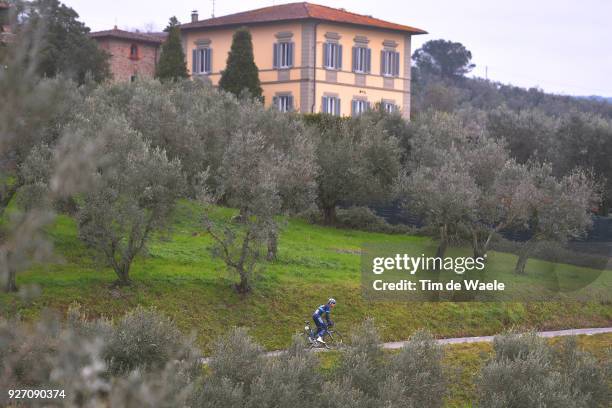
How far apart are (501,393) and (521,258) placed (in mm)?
13257

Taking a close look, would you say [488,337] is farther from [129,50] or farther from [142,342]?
[129,50]

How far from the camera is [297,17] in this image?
191 feet

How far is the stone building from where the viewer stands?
6113cm

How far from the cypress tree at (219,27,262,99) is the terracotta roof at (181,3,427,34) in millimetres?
5398

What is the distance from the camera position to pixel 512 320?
31812mm

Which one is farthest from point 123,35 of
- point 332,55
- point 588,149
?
point 588,149

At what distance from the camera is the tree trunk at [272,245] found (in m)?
29.4

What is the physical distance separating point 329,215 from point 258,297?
539 inches

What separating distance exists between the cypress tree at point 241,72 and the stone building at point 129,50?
28.2 ft

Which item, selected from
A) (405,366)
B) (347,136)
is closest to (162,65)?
(347,136)

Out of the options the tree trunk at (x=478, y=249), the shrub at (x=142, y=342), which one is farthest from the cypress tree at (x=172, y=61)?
the shrub at (x=142, y=342)

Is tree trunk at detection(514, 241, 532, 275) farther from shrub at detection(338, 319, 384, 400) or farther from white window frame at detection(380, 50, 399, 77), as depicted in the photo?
white window frame at detection(380, 50, 399, 77)

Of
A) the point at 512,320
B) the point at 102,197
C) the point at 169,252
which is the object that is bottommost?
the point at 512,320

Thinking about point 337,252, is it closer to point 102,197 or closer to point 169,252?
point 169,252
